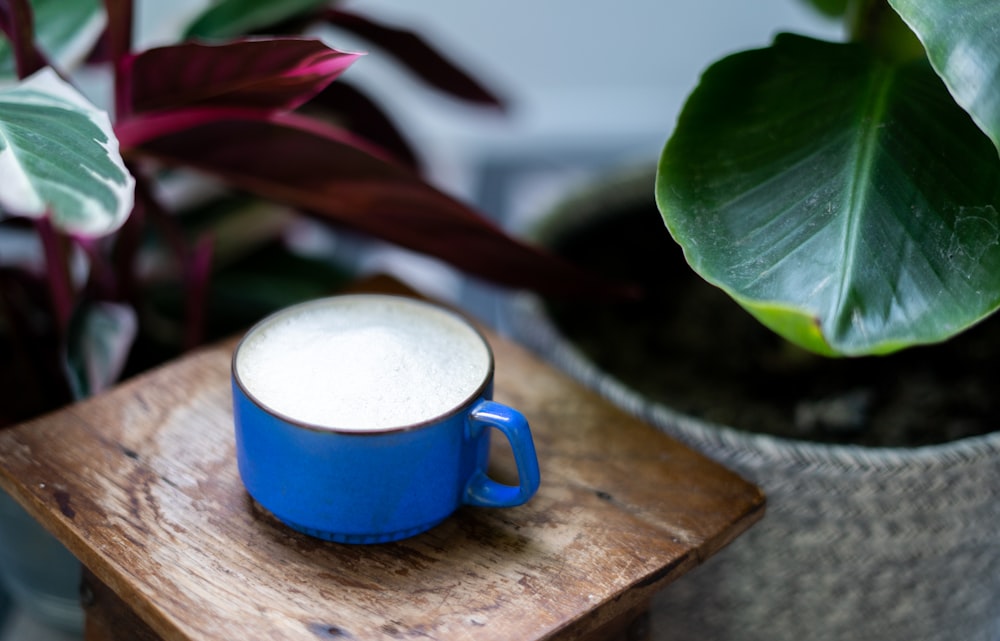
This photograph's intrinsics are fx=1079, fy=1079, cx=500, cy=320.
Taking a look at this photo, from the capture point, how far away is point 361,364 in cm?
63

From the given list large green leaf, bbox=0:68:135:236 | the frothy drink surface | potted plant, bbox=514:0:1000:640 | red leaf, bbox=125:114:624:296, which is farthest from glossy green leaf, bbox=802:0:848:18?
large green leaf, bbox=0:68:135:236

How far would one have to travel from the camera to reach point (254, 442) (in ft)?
2.02

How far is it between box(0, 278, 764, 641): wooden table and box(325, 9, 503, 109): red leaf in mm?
367

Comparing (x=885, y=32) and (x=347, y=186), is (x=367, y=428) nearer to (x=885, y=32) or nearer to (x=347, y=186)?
(x=347, y=186)

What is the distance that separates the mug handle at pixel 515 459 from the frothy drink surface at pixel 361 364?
17mm

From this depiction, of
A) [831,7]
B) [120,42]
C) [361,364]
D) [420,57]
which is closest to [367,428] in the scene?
[361,364]

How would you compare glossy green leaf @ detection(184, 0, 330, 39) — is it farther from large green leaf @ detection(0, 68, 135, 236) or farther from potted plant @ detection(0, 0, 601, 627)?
large green leaf @ detection(0, 68, 135, 236)

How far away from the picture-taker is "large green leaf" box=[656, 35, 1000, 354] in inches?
23.1

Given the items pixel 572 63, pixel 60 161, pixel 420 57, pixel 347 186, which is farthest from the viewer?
pixel 572 63

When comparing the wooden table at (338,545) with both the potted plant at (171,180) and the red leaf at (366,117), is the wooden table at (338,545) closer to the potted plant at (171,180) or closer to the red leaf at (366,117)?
the potted plant at (171,180)

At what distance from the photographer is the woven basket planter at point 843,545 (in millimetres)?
735

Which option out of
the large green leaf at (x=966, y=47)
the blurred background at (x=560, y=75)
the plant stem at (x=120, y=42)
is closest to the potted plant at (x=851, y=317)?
the large green leaf at (x=966, y=47)

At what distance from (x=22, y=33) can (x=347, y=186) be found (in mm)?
240

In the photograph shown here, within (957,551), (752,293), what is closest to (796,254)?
(752,293)
